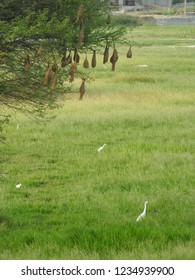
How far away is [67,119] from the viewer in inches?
899

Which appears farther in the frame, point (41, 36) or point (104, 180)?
point (104, 180)

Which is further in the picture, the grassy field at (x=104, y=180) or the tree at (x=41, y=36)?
the grassy field at (x=104, y=180)

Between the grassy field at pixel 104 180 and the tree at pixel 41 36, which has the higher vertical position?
the tree at pixel 41 36

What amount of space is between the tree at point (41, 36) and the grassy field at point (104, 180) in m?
2.05

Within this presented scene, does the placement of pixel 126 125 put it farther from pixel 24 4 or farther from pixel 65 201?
pixel 24 4

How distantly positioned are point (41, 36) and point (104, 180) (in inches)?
202

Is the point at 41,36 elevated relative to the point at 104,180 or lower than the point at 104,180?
elevated

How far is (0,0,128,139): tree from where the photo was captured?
9.45 meters

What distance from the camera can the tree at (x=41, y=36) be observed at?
945 cm

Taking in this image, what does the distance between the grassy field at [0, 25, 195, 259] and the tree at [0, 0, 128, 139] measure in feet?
6.71

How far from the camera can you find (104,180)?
14422 mm

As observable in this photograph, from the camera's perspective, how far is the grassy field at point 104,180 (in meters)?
9.96
